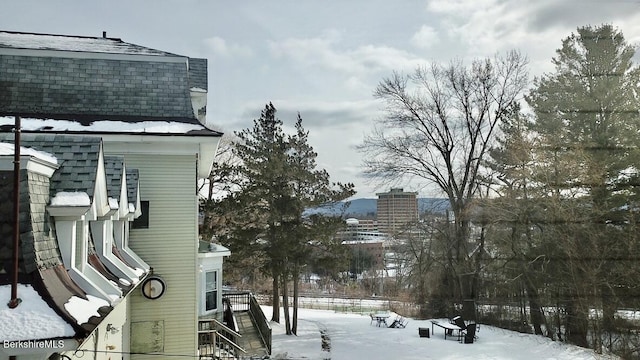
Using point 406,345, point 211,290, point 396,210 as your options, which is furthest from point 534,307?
point 211,290

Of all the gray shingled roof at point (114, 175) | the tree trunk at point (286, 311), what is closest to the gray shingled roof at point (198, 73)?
the gray shingled roof at point (114, 175)

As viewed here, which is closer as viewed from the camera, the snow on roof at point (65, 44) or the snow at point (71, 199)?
the snow at point (71, 199)

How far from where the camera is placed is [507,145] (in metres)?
9.35

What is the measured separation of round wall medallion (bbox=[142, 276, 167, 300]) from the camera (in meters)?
5.54

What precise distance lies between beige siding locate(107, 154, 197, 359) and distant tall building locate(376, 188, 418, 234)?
6639 mm

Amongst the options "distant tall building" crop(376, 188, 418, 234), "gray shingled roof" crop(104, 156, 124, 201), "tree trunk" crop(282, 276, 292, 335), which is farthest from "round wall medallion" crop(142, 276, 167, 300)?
"distant tall building" crop(376, 188, 418, 234)

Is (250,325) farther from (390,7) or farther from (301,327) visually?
(390,7)

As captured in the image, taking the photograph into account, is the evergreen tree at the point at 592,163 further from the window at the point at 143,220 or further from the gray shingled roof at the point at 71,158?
the gray shingled roof at the point at 71,158

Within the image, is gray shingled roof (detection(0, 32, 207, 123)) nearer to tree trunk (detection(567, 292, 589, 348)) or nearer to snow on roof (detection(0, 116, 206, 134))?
snow on roof (detection(0, 116, 206, 134))

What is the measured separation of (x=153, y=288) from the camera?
18.3 feet

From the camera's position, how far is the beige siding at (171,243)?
5609 mm

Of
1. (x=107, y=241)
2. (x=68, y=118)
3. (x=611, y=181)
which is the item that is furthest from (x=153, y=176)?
(x=611, y=181)

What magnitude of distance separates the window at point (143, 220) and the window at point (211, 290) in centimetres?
403

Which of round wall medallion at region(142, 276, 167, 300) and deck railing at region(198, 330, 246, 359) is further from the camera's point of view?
deck railing at region(198, 330, 246, 359)
